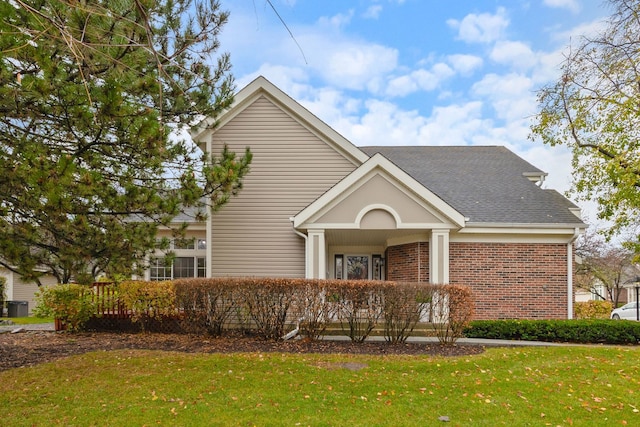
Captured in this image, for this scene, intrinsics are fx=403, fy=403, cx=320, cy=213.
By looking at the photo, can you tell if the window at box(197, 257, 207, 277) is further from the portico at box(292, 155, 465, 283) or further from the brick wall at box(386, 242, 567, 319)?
the brick wall at box(386, 242, 567, 319)

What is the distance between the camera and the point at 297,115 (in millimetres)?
12234

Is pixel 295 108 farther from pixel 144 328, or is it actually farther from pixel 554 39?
pixel 554 39

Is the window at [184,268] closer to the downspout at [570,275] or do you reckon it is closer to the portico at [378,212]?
the portico at [378,212]

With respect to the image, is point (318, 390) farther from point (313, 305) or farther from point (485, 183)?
point (485, 183)

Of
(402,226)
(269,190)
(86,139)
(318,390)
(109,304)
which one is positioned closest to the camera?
(318,390)

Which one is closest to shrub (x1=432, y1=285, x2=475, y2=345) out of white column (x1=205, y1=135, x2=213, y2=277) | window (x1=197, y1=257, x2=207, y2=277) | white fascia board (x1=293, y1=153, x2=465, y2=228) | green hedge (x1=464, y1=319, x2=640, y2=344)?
green hedge (x1=464, y1=319, x2=640, y2=344)

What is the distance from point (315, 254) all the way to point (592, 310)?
16.4 m

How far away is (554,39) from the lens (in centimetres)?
1357

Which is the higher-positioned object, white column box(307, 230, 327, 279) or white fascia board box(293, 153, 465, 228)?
white fascia board box(293, 153, 465, 228)

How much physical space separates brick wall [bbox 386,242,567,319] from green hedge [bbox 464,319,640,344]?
4.15 feet

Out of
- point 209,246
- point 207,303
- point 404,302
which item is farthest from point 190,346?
point 404,302

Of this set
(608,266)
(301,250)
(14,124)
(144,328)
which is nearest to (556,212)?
(301,250)

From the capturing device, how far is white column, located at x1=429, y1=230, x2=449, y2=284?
10875 mm

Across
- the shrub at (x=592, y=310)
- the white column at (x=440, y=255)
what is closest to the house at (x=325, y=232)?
the white column at (x=440, y=255)
